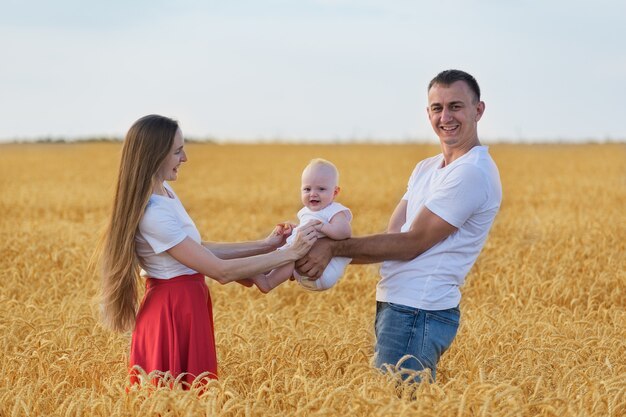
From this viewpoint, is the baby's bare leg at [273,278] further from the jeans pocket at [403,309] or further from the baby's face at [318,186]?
the jeans pocket at [403,309]

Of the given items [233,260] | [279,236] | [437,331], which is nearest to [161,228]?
[233,260]

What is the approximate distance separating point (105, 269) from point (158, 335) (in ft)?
1.52

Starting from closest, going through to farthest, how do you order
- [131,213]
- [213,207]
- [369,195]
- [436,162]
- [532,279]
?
[131,213], [436,162], [532,279], [213,207], [369,195]

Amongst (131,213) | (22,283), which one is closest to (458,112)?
(131,213)

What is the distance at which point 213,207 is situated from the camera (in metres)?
22.4

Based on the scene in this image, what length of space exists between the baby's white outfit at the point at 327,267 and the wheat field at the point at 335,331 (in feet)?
1.47

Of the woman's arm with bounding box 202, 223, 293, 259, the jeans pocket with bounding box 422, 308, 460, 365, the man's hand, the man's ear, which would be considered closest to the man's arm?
the man's hand

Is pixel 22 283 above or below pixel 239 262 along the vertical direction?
below

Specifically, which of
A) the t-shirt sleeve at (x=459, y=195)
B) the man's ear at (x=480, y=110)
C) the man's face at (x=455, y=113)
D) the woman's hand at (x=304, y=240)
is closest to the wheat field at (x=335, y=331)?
the woman's hand at (x=304, y=240)

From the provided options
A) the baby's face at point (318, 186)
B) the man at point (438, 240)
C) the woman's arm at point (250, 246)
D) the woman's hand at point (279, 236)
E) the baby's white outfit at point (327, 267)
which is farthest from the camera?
the woman's hand at point (279, 236)

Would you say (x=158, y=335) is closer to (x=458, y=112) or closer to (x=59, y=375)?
(x=59, y=375)

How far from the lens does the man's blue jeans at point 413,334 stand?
477 cm

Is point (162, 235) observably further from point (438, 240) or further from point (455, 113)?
point (455, 113)

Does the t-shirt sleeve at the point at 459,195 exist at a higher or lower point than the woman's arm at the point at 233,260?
higher
